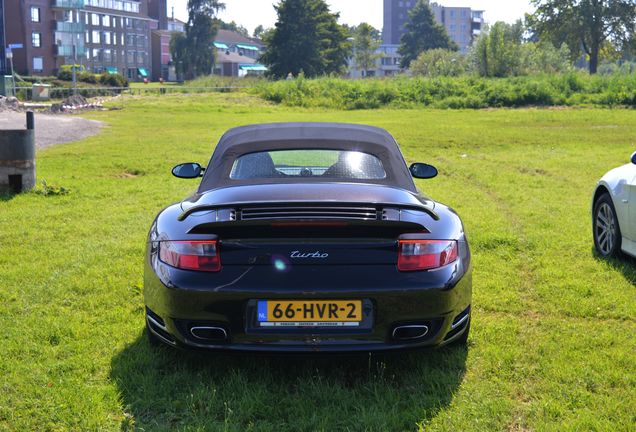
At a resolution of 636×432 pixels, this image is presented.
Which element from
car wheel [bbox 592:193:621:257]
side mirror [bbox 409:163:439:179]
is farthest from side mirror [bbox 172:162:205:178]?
car wheel [bbox 592:193:621:257]

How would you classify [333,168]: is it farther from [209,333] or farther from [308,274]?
[209,333]

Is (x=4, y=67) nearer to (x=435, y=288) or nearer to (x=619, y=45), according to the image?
(x=619, y=45)

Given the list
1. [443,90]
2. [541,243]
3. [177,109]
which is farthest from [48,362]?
[443,90]

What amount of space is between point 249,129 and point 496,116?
32423mm

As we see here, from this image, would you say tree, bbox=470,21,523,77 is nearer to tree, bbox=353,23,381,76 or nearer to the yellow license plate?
the yellow license plate

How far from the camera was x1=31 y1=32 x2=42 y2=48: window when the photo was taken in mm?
Answer: 88844

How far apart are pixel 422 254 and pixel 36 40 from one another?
93148 mm

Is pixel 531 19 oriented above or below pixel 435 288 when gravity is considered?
above

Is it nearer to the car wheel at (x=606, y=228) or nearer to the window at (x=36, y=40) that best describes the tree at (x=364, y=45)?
the window at (x=36, y=40)

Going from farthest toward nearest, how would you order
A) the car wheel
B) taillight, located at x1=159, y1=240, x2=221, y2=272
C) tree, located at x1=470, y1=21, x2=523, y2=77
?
1. tree, located at x1=470, y1=21, x2=523, y2=77
2. the car wheel
3. taillight, located at x1=159, y1=240, x2=221, y2=272

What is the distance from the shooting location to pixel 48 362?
457cm

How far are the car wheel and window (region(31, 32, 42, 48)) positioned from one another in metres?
89.7

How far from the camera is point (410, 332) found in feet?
13.5

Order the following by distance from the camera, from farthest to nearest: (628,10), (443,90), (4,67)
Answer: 1. (628,10)
2. (4,67)
3. (443,90)
